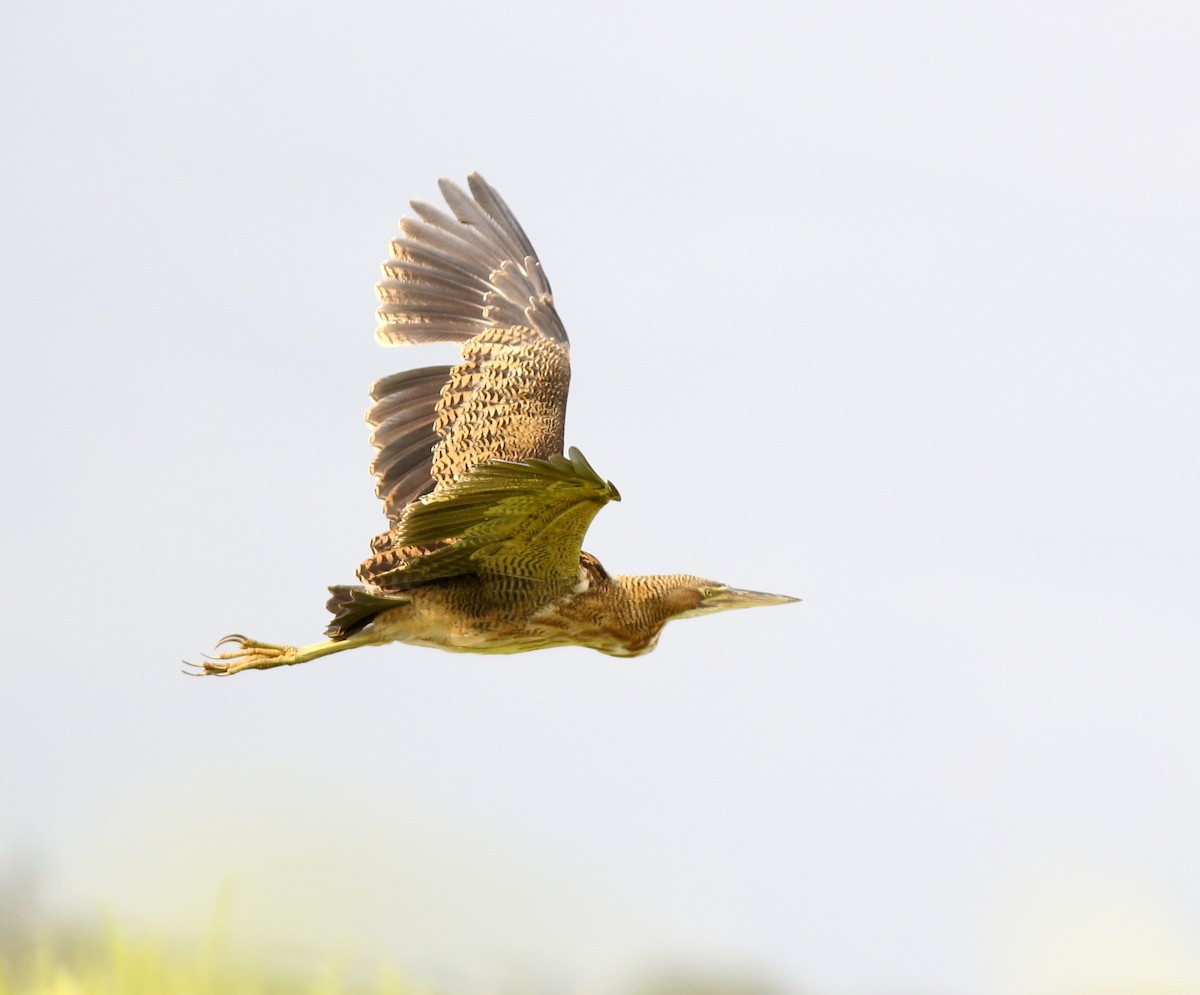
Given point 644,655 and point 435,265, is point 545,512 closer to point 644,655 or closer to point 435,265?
point 644,655

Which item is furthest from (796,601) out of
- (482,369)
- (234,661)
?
(234,661)

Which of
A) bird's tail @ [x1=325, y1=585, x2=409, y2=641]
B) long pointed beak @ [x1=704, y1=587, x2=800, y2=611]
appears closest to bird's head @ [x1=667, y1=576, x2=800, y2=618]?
long pointed beak @ [x1=704, y1=587, x2=800, y2=611]

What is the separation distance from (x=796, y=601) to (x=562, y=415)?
3.60 ft

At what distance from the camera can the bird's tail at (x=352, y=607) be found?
201 inches

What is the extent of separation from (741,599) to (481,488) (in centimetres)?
128

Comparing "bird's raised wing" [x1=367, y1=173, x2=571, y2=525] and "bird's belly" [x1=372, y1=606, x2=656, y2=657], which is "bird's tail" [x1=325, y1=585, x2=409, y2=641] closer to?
"bird's belly" [x1=372, y1=606, x2=656, y2=657]

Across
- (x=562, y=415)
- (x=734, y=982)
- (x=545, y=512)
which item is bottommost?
(x=734, y=982)

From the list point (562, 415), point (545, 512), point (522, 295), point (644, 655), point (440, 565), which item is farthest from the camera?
point (522, 295)

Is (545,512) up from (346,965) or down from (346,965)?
up

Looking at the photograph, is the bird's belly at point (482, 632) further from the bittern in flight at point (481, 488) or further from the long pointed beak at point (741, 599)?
the long pointed beak at point (741, 599)

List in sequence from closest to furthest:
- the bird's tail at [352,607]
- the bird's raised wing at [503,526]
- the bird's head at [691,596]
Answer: the bird's raised wing at [503,526] → the bird's tail at [352,607] → the bird's head at [691,596]

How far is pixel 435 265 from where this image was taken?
6465mm

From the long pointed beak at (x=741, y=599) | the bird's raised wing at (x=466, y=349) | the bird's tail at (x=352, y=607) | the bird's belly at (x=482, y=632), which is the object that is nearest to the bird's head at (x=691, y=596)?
the long pointed beak at (x=741, y=599)

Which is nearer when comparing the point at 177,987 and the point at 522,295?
the point at 177,987
